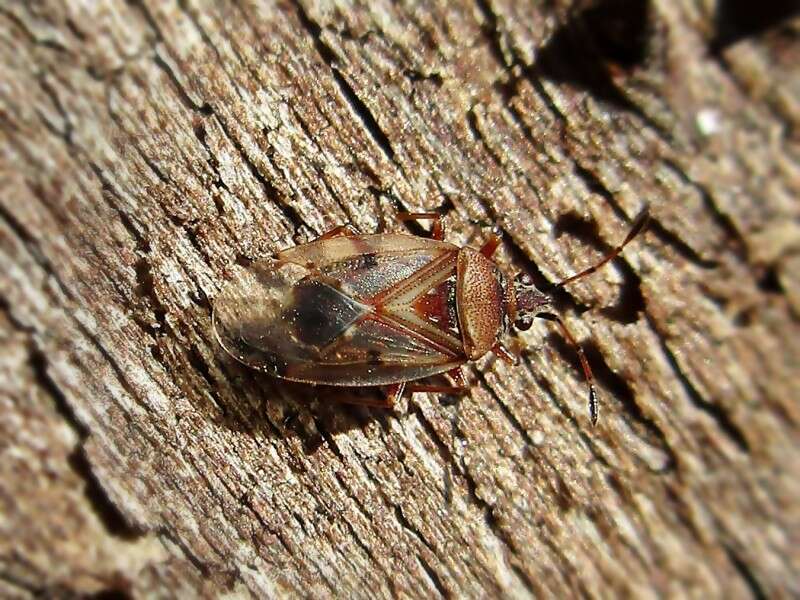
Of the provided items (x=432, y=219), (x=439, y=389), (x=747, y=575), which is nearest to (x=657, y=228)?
(x=432, y=219)

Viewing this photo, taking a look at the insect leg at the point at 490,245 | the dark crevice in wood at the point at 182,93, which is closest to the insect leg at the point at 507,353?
the insect leg at the point at 490,245

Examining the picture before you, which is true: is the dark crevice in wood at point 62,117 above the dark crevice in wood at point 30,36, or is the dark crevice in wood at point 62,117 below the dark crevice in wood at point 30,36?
below

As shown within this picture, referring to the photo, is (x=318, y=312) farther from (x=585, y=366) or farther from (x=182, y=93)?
(x=585, y=366)

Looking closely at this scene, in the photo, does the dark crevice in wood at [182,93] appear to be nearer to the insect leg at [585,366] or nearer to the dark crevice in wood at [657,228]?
the dark crevice in wood at [657,228]

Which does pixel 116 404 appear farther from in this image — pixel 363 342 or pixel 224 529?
pixel 363 342

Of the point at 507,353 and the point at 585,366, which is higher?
the point at 507,353

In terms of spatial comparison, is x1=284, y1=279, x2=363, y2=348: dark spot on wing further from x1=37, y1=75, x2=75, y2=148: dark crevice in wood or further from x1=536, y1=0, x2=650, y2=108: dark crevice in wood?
x1=536, y1=0, x2=650, y2=108: dark crevice in wood

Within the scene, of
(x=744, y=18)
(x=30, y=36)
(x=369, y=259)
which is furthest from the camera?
(x=369, y=259)
